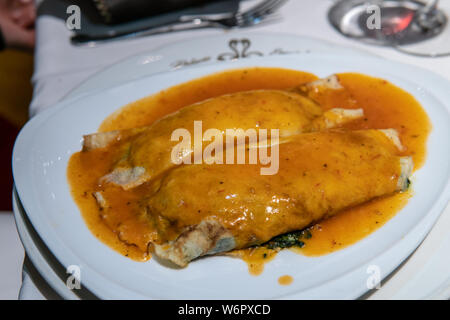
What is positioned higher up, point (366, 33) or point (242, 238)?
point (366, 33)

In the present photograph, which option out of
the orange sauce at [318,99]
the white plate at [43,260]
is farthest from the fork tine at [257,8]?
the white plate at [43,260]

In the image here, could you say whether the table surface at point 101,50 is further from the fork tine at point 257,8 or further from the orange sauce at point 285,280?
the orange sauce at point 285,280

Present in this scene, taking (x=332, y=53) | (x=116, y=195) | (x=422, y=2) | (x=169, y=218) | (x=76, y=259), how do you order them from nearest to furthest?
(x=76, y=259)
(x=169, y=218)
(x=116, y=195)
(x=332, y=53)
(x=422, y=2)

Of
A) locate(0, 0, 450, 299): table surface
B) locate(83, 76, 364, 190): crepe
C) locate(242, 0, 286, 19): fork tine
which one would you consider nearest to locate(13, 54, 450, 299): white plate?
locate(83, 76, 364, 190): crepe

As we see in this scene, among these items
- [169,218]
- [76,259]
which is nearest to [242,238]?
[169,218]

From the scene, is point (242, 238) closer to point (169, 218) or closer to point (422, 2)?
point (169, 218)
